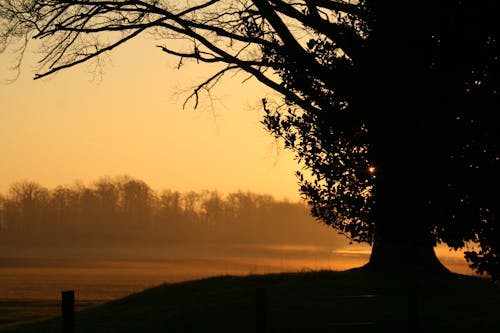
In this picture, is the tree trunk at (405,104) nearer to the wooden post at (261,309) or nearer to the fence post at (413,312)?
the fence post at (413,312)

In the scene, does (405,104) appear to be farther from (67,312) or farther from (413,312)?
(67,312)

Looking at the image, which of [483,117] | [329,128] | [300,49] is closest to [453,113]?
[483,117]

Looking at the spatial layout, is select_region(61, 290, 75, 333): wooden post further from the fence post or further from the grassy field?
the fence post

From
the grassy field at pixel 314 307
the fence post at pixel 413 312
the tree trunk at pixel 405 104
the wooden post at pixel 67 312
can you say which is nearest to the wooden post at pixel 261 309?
the grassy field at pixel 314 307

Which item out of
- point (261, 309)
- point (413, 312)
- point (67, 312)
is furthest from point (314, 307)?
point (67, 312)

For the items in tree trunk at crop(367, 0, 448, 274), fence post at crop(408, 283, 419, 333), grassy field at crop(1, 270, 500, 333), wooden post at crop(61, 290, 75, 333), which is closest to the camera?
wooden post at crop(61, 290, 75, 333)

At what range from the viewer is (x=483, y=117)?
46.1 ft

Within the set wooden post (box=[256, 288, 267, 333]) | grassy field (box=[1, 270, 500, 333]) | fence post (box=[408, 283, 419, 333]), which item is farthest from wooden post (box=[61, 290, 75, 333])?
fence post (box=[408, 283, 419, 333])

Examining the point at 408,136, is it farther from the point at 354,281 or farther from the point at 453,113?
the point at 354,281

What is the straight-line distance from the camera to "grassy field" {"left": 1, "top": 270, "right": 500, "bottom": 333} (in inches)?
688

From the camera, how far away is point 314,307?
19.0 metres

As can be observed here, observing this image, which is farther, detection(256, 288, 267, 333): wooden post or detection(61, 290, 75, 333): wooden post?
detection(256, 288, 267, 333): wooden post

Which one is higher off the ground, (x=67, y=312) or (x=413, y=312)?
(x=67, y=312)

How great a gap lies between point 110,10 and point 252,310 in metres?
9.62
